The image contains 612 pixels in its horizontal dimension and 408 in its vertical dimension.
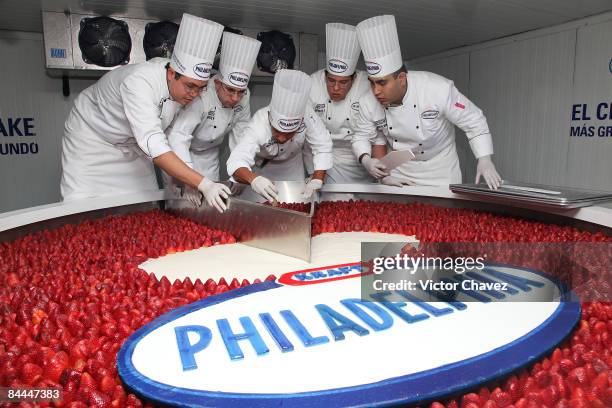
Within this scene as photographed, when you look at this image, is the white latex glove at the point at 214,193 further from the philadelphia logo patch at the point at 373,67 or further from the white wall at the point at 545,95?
the white wall at the point at 545,95

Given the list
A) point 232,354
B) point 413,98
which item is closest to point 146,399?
point 232,354

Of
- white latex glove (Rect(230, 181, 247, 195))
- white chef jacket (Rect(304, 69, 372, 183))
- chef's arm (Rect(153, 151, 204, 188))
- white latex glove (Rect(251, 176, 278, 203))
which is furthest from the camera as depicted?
white chef jacket (Rect(304, 69, 372, 183))

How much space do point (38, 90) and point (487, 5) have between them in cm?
406

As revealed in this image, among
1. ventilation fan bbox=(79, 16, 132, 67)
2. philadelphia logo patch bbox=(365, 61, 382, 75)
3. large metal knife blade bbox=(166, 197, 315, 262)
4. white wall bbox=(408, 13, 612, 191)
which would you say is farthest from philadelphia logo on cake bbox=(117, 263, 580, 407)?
ventilation fan bbox=(79, 16, 132, 67)

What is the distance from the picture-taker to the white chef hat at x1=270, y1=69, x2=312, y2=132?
261 cm

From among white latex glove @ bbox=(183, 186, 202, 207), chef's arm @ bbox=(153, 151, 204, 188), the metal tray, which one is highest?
Result: chef's arm @ bbox=(153, 151, 204, 188)

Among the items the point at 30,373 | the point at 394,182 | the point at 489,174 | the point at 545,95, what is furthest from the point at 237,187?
the point at 545,95

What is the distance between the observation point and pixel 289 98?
261 centimetres

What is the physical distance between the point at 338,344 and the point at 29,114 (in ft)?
14.8

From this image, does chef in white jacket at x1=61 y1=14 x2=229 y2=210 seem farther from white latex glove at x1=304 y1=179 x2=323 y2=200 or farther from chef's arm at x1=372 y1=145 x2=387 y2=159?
chef's arm at x1=372 y1=145 x2=387 y2=159

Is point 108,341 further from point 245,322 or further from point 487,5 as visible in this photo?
point 487,5

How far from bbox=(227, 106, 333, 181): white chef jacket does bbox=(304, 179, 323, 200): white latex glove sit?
0.26 metres

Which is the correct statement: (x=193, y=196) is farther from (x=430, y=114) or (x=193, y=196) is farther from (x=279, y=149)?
(x=430, y=114)

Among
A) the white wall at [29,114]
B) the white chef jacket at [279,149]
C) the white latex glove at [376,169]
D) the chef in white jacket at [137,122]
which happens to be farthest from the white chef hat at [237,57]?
the white wall at [29,114]
